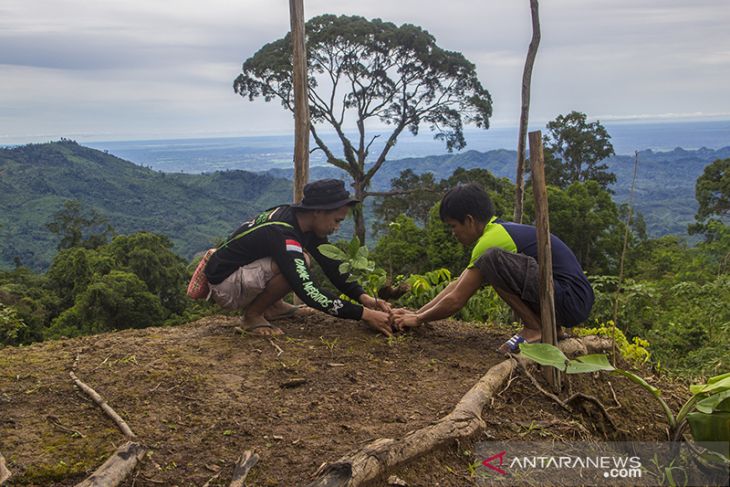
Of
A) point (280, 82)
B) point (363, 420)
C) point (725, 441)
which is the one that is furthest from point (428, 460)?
point (280, 82)

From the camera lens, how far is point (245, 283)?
420 cm

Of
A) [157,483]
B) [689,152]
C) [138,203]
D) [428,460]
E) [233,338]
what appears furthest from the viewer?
[689,152]

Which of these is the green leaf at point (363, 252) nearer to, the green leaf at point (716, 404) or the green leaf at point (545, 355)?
the green leaf at point (545, 355)

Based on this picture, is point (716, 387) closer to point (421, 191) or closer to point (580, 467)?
point (580, 467)

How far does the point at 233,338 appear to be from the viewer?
4219 mm

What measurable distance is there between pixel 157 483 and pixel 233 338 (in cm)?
183

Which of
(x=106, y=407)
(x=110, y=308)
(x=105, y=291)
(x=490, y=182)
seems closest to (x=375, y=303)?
(x=106, y=407)

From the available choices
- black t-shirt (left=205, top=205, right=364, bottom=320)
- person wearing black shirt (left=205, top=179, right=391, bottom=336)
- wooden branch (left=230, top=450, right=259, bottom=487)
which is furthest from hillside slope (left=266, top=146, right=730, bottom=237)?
wooden branch (left=230, top=450, right=259, bottom=487)

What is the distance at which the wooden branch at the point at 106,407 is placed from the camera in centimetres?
278

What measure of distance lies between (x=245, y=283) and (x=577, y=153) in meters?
25.3

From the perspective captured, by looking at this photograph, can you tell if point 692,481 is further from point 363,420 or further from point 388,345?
point 388,345

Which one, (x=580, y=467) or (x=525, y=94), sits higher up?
(x=525, y=94)

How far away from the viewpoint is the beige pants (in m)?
4.21

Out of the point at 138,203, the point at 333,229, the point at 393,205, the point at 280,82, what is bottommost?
the point at 138,203
